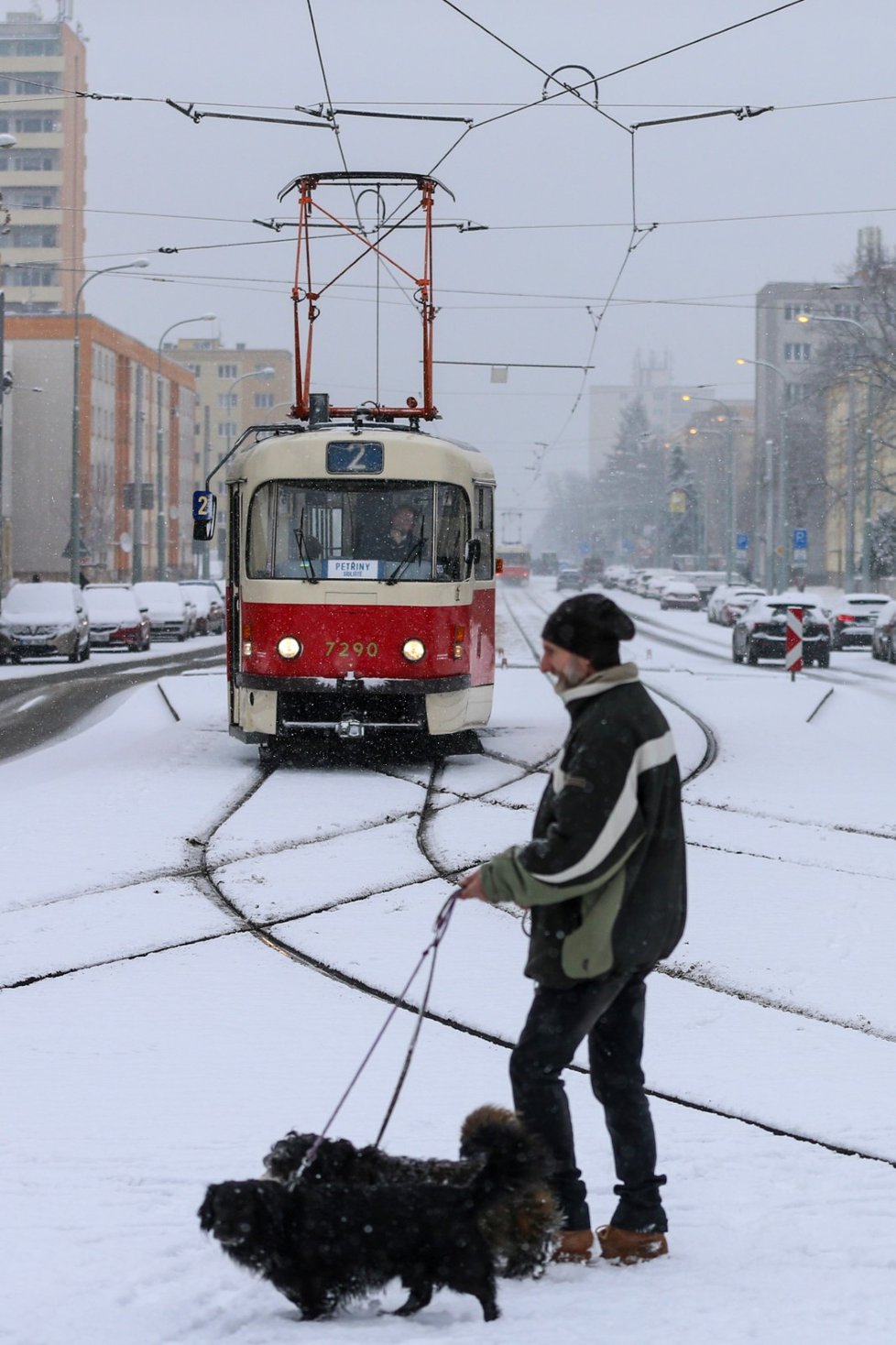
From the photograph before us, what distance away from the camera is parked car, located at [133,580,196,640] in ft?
159

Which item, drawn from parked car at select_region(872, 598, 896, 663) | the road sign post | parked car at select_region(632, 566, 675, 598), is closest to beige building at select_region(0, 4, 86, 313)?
parked car at select_region(632, 566, 675, 598)

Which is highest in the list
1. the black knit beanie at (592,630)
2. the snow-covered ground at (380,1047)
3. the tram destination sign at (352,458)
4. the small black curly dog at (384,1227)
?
the tram destination sign at (352,458)

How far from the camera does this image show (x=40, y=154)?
126750 millimetres

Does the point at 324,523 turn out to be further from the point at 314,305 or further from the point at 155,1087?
the point at 155,1087

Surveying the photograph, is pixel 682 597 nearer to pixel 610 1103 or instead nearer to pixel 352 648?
pixel 352 648

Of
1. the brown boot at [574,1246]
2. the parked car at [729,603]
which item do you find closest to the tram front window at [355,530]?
the brown boot at [574,1246]

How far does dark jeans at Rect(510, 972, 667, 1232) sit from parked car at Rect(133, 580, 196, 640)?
4392 cm

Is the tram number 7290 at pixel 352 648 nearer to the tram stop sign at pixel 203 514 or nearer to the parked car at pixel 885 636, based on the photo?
the tram stop sign at pixel 203 514

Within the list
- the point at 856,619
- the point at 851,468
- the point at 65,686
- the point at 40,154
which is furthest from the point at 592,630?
the point at 40,154

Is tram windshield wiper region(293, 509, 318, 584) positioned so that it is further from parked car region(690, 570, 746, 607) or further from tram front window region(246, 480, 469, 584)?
parked car region(690, 570, 746, 607)

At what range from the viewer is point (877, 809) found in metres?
13.7

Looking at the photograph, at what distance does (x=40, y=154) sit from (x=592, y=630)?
130 m

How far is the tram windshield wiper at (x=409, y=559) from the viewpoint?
1578cm

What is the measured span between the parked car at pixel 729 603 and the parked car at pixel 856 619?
33.0 ft
